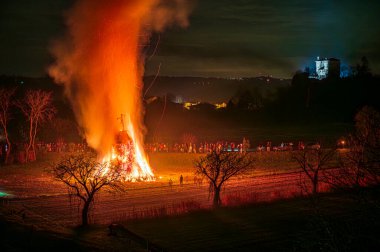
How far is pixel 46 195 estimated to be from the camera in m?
33.0

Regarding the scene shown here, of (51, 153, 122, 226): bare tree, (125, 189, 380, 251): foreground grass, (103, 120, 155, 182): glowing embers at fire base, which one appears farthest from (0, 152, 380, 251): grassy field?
(103, 120, 155, 182): glowing embers at fire base

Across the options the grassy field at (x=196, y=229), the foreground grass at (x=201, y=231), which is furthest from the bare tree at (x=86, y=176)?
the foreground grass at (x=201, y=231)

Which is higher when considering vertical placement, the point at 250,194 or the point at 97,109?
the point at 97,109

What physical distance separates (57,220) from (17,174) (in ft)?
64.0

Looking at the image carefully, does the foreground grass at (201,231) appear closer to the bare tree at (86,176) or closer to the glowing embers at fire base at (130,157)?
the bare tree at (86,176)

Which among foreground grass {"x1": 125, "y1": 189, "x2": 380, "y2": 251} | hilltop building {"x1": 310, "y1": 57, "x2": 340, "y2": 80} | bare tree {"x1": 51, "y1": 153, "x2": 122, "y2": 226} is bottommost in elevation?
foreground grass {"x1": 125, "y1": 189, "x2": 380, "y2": 251}

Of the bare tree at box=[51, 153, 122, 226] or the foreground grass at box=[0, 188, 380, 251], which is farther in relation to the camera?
the bare tree at box=[51, 153, 122, 226]

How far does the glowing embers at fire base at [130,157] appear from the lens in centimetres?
4211

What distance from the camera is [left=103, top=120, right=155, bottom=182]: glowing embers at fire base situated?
138ft

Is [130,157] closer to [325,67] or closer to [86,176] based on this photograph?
[86,176]

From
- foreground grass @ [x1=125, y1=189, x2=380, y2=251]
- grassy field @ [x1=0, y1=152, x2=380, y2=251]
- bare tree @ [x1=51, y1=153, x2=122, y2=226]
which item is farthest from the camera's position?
bare tree @ [x1=51, y1=153, x2=122, y2=226]

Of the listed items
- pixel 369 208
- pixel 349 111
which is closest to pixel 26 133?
pixel 349 111

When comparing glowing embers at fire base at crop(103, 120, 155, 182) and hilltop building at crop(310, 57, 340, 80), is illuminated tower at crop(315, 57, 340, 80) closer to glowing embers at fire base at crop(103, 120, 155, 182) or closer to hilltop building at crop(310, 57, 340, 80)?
hilltop building at crop(310, 57, 340, 80)

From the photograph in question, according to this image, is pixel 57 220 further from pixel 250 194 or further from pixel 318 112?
pixel 318 112
